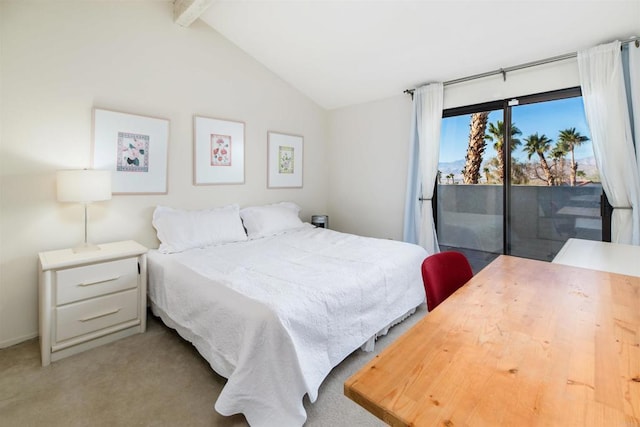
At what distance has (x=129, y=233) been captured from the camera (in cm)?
271

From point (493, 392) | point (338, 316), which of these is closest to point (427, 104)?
point (338, 316)

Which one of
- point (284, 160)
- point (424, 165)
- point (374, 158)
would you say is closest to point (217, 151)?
point (284, 160)

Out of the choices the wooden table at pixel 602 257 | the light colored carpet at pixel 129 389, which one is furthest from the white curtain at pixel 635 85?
the light colored carpet at pixel 129 389

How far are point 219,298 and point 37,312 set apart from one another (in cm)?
175

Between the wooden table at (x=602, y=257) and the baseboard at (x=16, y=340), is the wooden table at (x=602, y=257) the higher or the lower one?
the higher one

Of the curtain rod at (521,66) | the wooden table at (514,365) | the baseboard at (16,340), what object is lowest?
the baseboard at (16,340)

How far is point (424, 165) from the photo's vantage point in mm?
3371

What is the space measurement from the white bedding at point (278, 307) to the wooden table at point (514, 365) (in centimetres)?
78

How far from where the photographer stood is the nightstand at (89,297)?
194 centimetres

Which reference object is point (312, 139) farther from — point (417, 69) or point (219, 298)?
point (219, 298)

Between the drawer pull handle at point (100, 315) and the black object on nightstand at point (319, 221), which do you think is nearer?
the drawer pull handle at point (100, 315)

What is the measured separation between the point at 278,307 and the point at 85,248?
180 centimetres

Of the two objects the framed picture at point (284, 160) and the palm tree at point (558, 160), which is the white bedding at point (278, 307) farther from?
the palm tree at point (558, 160)

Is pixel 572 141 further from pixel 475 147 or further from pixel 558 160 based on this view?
pixel 475 147
